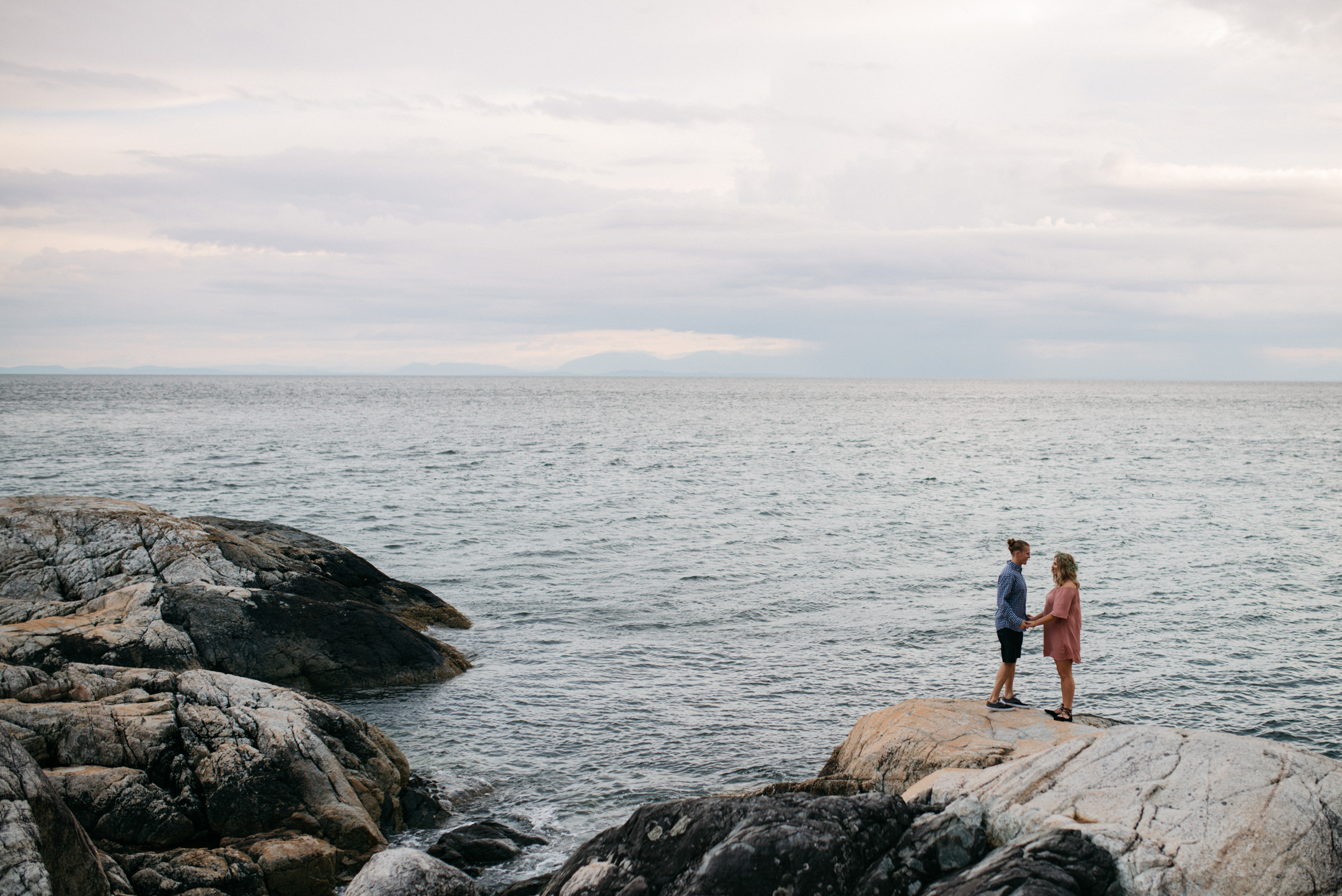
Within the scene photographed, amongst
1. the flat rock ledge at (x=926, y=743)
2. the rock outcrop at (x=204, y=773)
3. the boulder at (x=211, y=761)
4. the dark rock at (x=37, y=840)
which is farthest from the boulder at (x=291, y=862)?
the flat rock ledge at (x=926, y=743)

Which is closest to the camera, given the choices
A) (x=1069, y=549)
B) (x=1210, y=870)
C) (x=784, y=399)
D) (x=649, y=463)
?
(x=1210, y=870)

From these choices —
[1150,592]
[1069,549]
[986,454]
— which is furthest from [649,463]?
[1150,592]

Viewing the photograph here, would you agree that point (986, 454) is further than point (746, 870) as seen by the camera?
Yes

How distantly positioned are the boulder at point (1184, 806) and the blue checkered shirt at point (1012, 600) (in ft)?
9.71

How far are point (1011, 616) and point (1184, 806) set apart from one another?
172 inches

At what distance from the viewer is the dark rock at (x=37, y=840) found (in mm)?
5941

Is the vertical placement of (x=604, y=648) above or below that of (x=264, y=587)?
below

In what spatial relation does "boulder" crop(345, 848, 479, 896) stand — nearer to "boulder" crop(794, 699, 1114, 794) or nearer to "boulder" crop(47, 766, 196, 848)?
"boulder" crop(47, 766, 196, 848)

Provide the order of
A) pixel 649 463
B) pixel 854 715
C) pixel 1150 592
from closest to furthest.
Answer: pixel 854 715 → pixel 1150 592 → pixel 649 463

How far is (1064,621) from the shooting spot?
11117mm

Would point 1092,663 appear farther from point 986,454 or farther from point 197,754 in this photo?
point 986,454

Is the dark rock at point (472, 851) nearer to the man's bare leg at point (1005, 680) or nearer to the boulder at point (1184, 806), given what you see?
the boulder at point (1184, 806)

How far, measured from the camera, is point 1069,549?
29.3 metres

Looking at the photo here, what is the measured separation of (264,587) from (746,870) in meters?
11.5
